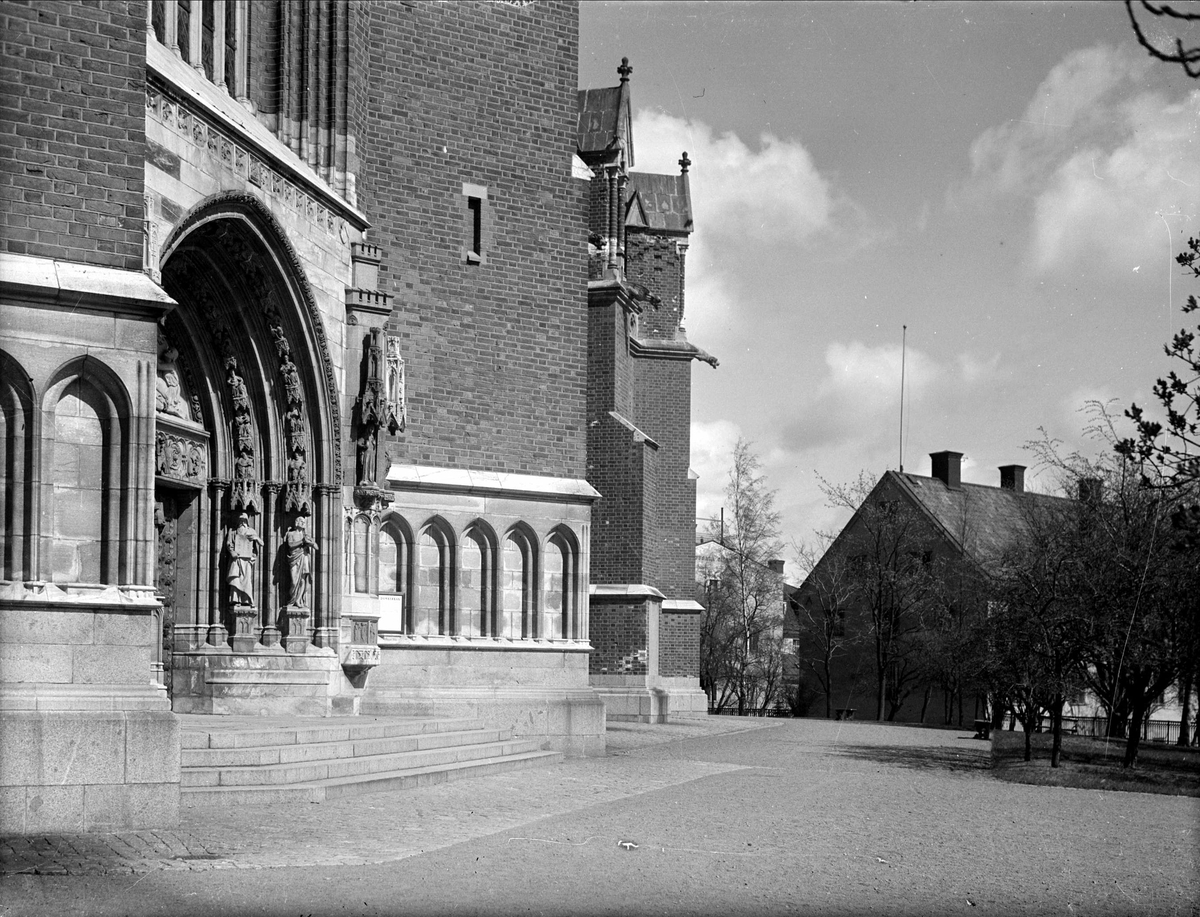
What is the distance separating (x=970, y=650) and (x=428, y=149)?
11.4 metres

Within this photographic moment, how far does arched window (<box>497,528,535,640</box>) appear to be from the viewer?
18109 mm

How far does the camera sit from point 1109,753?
848 inches

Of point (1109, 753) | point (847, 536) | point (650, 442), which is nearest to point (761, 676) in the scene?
point (847, 536)

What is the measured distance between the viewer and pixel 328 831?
916 centimetres

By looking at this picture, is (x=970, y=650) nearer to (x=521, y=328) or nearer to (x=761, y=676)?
(x=521, y=328)

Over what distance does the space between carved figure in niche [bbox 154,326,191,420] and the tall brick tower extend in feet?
42.5

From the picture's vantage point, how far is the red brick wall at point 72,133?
9781 mm

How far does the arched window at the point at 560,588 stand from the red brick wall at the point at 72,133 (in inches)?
365

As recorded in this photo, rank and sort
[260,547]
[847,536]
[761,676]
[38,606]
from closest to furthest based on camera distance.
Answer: [38,606]
[260,547]
[847,536]
[761,676]

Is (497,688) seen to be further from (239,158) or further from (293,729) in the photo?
(239,158)

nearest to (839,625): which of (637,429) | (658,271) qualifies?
(658,271)

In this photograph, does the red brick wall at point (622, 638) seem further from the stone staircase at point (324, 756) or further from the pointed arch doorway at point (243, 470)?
the pointed arch doorway at point (243, 470)

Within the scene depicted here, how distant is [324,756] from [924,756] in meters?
11.8

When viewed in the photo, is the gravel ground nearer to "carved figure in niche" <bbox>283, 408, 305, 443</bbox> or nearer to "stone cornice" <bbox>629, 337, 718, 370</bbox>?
"carved figure in niche" <bbox>283, 408, 305, 443</bbox>
